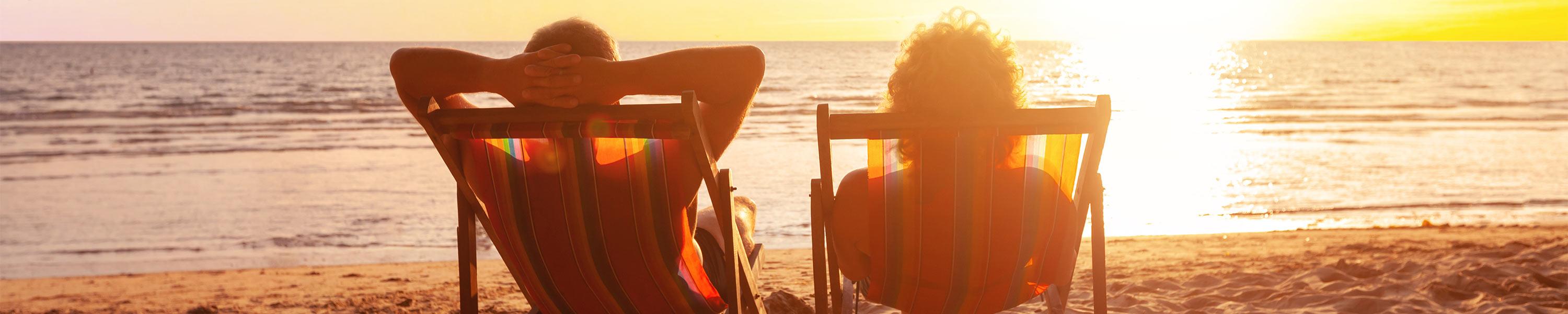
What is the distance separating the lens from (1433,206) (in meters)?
6.52

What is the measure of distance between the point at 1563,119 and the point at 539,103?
53.5ft

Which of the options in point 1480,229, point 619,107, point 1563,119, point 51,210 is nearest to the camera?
point 619,107

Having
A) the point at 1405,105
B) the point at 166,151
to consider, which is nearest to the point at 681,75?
the point at 166,151

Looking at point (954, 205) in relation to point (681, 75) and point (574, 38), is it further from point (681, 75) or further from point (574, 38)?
point (574, 38)

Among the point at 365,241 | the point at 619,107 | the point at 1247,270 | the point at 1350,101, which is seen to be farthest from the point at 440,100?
the point at 1350,101

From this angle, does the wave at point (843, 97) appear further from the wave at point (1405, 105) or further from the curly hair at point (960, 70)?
the curly hair at point (960, 70)

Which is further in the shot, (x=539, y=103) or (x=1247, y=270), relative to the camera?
(x=1247, y=270)

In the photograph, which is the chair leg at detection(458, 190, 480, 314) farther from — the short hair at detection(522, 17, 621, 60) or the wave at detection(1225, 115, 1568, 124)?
the wave at detection(1225, 115, 1568, 124)

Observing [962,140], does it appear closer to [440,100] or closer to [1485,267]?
[440,100]

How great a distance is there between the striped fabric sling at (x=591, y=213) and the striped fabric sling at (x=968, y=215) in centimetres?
44

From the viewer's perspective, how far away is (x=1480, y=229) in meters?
5.32

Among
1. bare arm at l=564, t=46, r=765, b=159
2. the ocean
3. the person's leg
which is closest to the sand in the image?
the ocean

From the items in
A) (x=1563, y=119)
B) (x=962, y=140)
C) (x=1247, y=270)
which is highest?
(x=1563, y=119)

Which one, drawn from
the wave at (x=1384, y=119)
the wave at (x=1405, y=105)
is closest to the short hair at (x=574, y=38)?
the wave at (x=1384, y=119)
